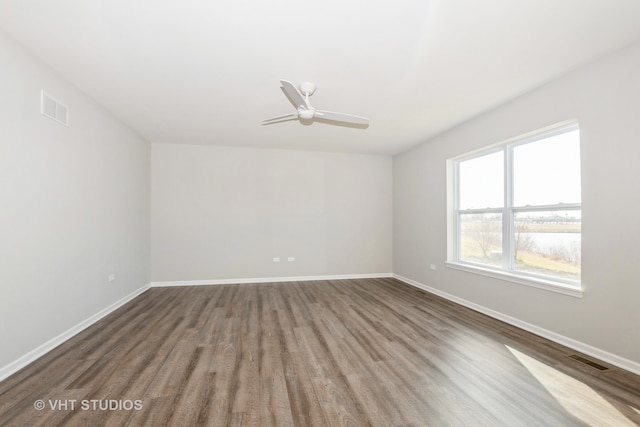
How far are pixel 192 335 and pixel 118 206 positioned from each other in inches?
94.4

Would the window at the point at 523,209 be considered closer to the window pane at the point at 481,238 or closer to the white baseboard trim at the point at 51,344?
the window pane at the point at 481,238

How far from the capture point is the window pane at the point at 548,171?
295cm

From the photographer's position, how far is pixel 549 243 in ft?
10.5

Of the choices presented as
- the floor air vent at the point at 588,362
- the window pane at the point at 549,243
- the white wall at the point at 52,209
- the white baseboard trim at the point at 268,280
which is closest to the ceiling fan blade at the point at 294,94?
the white wall at the point at 52,209

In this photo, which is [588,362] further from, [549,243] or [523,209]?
[523,209]

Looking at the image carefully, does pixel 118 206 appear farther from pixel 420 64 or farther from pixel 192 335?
pixel 420 64

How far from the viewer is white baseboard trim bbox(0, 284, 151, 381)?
7.49 ft

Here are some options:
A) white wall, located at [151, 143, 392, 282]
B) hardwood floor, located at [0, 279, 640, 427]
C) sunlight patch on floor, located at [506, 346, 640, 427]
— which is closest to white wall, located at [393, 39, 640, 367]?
hardwood floor, located at [0, 279, 640, 427]

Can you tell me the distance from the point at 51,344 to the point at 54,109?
2321mm

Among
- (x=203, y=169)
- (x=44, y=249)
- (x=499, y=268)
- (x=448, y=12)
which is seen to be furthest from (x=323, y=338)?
(x=203, y=169)

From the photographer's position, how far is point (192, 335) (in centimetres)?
313

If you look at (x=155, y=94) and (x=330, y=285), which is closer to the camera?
(x=155, y=94)

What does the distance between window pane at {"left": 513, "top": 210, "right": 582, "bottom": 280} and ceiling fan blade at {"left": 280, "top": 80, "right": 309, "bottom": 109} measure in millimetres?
2980

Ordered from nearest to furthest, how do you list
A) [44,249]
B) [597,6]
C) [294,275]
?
1. [597,6]
2. [44,249]
3. [294,275]
